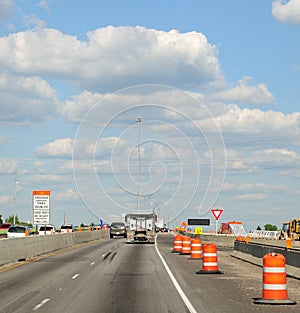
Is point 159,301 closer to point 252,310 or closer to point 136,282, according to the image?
point 252,310

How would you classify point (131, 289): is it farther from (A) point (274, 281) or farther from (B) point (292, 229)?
(B) point (292, 229)

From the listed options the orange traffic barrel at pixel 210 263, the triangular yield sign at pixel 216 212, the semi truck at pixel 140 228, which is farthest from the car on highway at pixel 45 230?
the orange traffic barrel at pixel 210 263

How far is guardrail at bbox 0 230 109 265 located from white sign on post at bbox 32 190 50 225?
2352mm

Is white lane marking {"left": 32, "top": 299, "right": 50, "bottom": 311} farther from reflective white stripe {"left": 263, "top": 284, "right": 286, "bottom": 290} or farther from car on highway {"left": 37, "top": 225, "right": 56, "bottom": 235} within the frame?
car on highway {"left": 37, "top": 225, "right": 56, "bottom": 235}

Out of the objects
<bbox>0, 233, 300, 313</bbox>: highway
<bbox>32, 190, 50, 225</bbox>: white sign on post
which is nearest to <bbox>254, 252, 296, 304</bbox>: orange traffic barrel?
<bbox>0, 233, 300, 313</bbox>: highway

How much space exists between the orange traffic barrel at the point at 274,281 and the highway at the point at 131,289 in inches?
12.9

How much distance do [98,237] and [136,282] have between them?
187 feet

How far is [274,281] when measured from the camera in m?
16.0

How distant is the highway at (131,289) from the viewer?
50.0ft

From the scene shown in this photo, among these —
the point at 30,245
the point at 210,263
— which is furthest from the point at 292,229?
the point at 210,263

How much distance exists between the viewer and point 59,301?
53.4 ft

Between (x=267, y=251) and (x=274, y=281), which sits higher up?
(x=267, y=251)

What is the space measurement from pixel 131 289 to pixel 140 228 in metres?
41.8

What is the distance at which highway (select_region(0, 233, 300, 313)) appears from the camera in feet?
50.0
